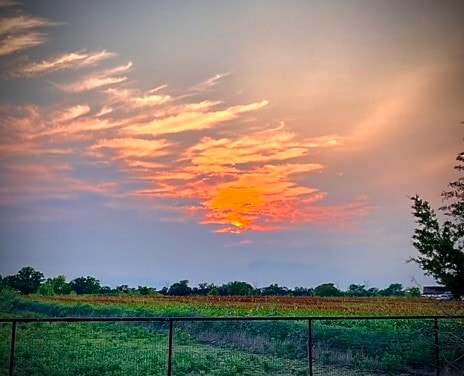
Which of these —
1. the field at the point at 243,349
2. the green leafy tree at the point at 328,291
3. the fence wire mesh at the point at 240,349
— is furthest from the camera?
the green leafy tree at the point at 328,291

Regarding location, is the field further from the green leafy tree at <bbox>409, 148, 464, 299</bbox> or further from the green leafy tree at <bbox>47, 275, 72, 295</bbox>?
the green leafy tree at <bbox>47, 275, 72, 295</bbox>

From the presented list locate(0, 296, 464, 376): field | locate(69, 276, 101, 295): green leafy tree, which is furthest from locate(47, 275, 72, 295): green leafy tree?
locate(0, 296, 464, 376): field

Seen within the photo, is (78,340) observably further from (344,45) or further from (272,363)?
(344,45)

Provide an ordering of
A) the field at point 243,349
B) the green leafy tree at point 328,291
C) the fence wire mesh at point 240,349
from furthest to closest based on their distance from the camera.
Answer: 1. the green leafy tree at point 328,291
2. the fence wire mesh at point 240,349
3. the field at point 243,349

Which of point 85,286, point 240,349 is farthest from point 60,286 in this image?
point 240,349

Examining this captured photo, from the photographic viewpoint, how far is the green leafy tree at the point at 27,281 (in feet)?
150

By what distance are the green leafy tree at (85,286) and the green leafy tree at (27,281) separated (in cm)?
348

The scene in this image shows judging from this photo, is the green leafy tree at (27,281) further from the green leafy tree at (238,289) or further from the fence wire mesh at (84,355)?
the fence wire mesh at (84,355)

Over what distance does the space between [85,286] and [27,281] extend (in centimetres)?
592

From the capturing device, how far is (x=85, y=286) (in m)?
52.1

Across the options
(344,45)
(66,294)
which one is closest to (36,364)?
(344,45)

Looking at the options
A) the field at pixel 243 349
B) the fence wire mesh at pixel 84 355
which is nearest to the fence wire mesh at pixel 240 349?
the field at pixel 243 349

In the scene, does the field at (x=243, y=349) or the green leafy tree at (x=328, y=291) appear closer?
the field at (x=243, y=349)

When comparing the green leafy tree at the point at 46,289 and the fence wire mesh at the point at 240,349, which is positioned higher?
the green leafy tree at the point at 46,289
